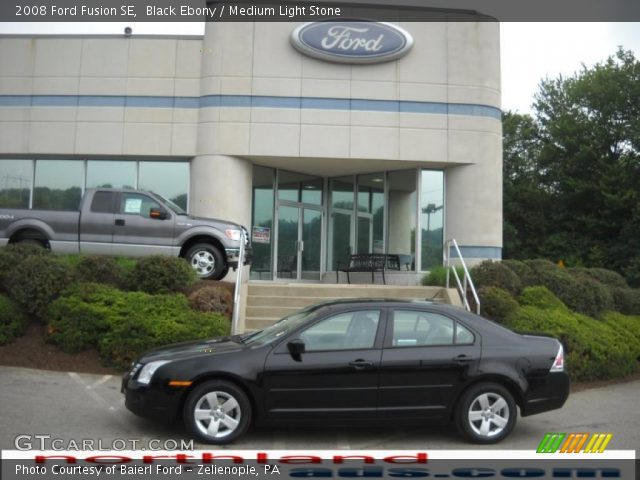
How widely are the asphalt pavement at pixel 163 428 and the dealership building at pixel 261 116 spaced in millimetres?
8157

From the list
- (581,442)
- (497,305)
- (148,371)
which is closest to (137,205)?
(148,371)

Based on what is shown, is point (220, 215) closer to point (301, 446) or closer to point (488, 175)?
point (488, 175)

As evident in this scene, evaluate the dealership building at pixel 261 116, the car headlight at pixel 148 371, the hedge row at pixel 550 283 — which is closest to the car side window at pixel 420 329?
the car headlight at pixel 148 371

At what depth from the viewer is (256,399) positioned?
249 inches

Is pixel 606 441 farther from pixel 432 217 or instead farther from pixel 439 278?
pixel 432 217

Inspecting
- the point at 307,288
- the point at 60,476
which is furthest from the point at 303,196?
the point at 60,476

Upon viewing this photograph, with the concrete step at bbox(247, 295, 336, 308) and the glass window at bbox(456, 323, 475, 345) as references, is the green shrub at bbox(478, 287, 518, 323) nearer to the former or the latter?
the concrete step at bbox(247, 295, 336, 308)

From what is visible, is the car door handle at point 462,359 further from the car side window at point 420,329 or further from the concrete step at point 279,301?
the concrete step at point 279,301

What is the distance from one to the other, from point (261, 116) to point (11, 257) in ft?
23.9

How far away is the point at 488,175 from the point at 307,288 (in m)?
6.58

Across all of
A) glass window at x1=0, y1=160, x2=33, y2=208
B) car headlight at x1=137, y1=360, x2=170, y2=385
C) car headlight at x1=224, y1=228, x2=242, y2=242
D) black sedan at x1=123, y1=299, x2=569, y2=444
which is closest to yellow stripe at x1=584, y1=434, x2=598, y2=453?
black sedan at x1=123, y1=299, x2=569, y2=444

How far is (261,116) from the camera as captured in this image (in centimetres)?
1641

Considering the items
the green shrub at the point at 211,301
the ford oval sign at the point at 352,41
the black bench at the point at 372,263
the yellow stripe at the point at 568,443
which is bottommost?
the yellow stripe at the point at 568,443

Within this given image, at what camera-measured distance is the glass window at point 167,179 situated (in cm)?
1709
